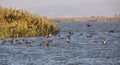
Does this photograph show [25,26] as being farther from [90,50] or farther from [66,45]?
[90,50]

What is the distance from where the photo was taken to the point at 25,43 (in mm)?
60469

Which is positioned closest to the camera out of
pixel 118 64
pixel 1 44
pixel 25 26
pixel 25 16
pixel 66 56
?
pixel 118 64

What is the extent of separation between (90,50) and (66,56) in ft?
23.7

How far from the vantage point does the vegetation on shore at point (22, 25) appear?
215 ft

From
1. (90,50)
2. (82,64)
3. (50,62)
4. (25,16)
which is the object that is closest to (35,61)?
(50,62)

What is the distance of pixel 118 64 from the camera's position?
40094mm

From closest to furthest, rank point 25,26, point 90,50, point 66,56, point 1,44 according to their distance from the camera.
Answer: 1. point 66,56
2. point 90,50
3. point 1,44
4. point 25,26

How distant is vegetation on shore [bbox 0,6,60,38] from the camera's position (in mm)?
65637

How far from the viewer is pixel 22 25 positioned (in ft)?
220

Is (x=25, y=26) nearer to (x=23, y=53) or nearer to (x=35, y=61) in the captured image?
(x=23, y=53)

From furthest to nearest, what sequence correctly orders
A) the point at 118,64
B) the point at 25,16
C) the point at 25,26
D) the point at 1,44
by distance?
the point at 25,16 < the point at 25,26 < the point at 1,44 < the point at 118,64

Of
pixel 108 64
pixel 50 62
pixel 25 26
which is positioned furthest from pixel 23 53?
pixel 25 26

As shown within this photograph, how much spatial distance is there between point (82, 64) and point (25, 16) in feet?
106

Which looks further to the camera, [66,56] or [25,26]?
[25,26]
